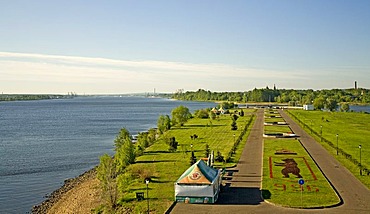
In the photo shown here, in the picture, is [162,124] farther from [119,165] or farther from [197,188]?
[197,188]

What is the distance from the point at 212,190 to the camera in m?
30.0

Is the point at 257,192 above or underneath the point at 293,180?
underneath

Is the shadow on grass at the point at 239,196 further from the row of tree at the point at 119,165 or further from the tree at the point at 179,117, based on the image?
the tree at the point at 179,117

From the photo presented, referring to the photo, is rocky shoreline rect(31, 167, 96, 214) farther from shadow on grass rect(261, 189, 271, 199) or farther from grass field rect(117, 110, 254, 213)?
shadow on grass rect(261, 189, 271, 199)

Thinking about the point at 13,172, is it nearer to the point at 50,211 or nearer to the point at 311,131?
the point at 50,211

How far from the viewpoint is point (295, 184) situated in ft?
116

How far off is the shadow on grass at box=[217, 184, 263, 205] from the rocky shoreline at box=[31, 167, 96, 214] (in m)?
14.9

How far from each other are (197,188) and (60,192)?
55.2 ft

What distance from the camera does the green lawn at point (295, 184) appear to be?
3053cm

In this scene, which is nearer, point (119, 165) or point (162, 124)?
point (119, 165)

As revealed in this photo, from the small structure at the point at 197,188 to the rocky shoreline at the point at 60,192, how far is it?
40.7ft

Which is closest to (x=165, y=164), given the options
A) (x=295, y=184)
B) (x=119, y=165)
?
(x=119, y=165)

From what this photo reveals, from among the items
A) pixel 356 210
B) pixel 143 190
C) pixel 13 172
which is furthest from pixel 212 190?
pixel 13 172

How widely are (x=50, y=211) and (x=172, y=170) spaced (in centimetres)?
1221
